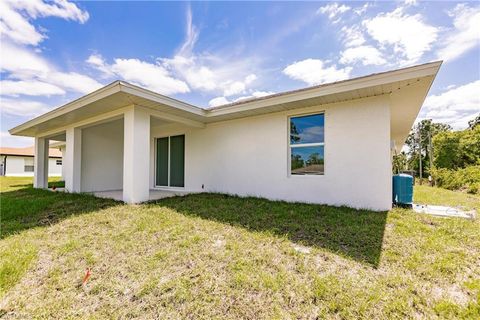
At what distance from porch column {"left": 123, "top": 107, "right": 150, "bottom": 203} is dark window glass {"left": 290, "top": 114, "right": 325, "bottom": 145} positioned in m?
4.10

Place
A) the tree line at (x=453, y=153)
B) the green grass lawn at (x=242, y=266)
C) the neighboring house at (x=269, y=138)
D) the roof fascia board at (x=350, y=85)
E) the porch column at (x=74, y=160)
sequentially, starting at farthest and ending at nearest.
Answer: the tree line at (x=453, y=153)
the porch column at (x=74, y=160)
the neighboring house at (x=269, y=138)
the roof fascia board at (x=350, y=85)
the green grass lawn at (x=242, y=266)

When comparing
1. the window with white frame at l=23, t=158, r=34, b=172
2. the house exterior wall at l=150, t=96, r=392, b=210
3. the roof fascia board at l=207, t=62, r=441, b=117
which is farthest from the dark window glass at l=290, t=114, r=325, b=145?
the window with white frame at l=23, t=158, r=34, b=172

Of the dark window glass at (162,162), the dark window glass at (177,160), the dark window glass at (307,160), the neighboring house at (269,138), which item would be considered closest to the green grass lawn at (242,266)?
the neighboring house at (269,138)

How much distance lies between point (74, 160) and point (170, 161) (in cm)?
333

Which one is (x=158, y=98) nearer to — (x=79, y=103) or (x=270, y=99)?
(x=79, y=103)

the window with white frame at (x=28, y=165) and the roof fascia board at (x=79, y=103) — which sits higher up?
the roof fascia board at (x=79, y=103)

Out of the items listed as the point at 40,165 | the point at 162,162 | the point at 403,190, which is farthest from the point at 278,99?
the point at 40,165

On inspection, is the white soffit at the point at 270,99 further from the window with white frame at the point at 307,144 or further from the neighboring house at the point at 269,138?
the window with white frame at the point at 307,144

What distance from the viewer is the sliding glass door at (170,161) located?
8719mm

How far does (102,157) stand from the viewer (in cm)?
932

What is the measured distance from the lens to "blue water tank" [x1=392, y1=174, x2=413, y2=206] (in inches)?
211

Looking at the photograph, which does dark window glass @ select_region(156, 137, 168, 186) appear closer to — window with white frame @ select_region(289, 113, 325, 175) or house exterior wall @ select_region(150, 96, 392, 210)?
house exterior wall @ select_region(150, 96, 392, 210)

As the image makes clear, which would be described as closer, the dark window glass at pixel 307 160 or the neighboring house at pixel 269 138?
the neighboring house at pixel 269 138

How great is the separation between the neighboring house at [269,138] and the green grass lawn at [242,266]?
4.44 feet
